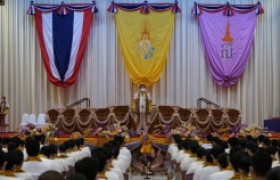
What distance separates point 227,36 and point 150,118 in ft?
17.3

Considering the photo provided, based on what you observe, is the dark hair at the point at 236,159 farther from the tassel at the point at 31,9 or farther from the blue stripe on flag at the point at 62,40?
the tassel at the point at 31,9

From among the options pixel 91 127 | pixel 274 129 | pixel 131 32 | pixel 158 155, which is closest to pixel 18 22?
pixel 131 32

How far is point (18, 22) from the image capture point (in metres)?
18.7

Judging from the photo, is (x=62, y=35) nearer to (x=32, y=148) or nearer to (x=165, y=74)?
(x=165, y=74)

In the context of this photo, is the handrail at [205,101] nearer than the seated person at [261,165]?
No

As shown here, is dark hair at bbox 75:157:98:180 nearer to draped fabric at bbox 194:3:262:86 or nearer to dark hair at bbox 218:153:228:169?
dark hair at bbox 218:153:228:169

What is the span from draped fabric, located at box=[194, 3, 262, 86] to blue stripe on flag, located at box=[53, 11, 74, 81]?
5186 millimetres

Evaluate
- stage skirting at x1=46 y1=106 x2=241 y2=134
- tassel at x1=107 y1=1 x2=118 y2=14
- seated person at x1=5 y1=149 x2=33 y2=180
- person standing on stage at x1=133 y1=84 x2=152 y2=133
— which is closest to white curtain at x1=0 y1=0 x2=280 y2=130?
tassel at x1=107 y1=1 x2=118 y2=14

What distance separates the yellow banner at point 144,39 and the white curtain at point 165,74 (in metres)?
0.62

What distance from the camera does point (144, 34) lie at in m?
18.2

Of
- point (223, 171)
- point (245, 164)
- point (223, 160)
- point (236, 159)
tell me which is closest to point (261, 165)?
point (245, 164)

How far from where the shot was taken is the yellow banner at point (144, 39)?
18.2m

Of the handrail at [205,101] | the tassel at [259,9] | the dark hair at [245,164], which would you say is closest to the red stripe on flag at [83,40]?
the handrail at [205,101]

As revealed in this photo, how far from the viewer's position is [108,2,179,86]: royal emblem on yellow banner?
18.2 m
